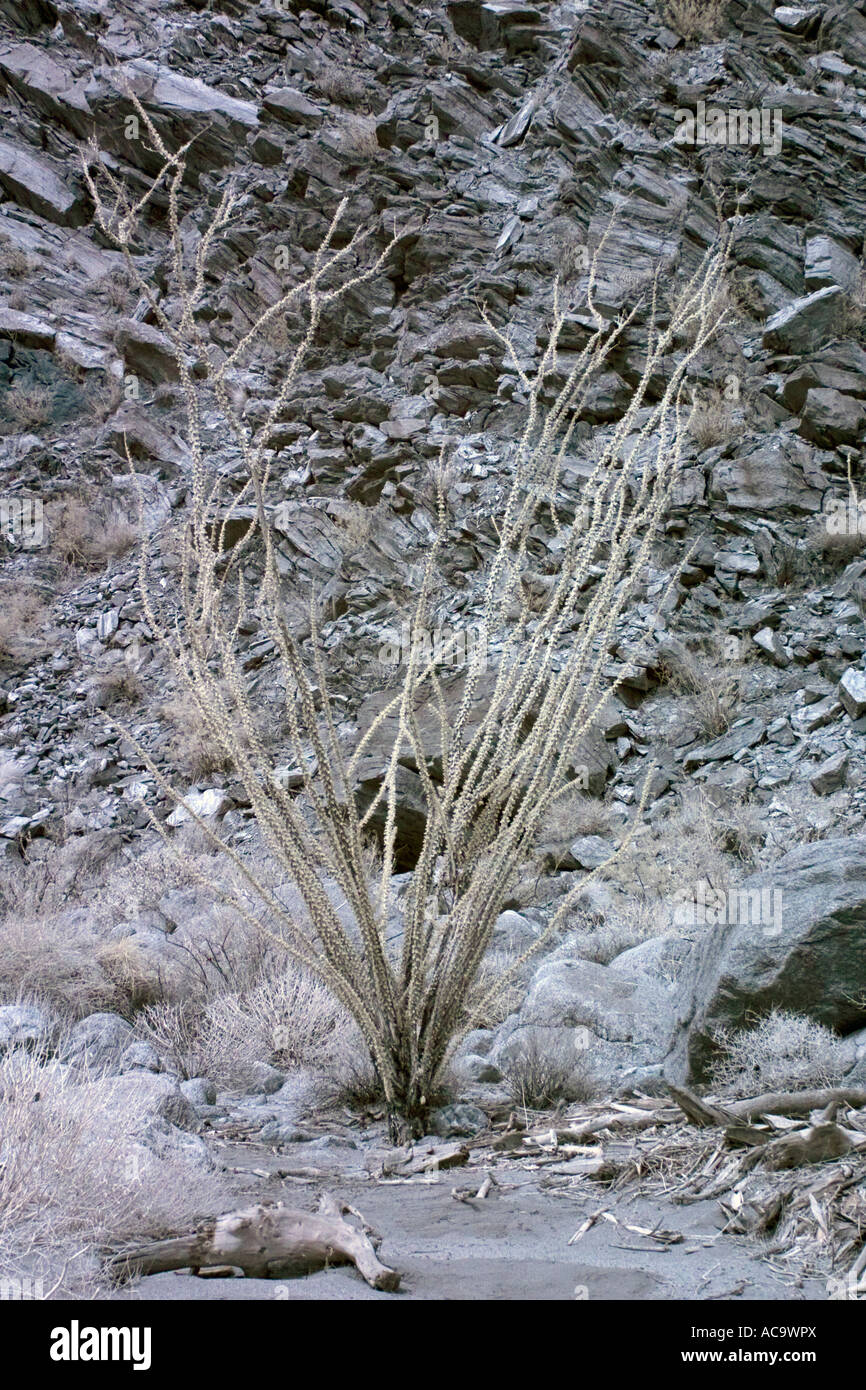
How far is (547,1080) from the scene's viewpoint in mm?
3061

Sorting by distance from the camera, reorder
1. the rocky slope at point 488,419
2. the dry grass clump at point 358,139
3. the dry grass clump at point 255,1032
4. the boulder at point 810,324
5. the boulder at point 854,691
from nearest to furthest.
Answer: the dry grass clump at point 255,1032, the rocky slope at point 488,419, the boulder at point 854,691, the boulder at point 810,324, the dry grass clump at point 358,139

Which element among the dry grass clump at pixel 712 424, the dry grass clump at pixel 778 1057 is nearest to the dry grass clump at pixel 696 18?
the dry grass clump at pixel 712 424

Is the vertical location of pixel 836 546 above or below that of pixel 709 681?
above

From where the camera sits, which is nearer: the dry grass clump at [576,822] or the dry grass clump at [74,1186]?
the dry grass clump at [74,1186]

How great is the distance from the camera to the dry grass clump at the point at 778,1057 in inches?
101

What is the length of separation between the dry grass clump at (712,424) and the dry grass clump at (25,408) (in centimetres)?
864

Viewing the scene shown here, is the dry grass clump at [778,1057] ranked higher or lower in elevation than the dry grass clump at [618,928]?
higher

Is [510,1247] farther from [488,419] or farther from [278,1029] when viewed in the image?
[488,419]

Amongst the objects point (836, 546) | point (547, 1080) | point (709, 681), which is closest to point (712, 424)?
point (836, 546)

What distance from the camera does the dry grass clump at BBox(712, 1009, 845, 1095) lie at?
2564 millimetres

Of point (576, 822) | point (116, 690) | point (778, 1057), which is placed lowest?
point (116, 690)

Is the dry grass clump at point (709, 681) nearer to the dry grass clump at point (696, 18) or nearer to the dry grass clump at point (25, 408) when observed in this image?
the dry grass clump at point (25, 408)

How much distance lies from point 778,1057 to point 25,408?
42.8 feet
